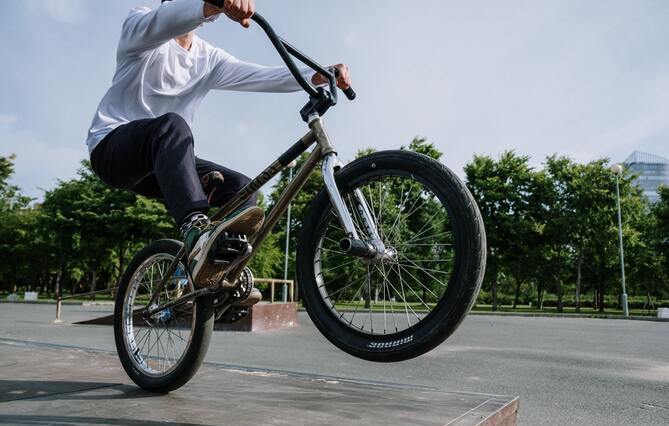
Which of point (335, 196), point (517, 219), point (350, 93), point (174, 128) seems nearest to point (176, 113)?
point (174, 128)

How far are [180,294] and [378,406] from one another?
1.36m

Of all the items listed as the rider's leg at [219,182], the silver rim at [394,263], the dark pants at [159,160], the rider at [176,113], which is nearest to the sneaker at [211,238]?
the rider at [176,113]

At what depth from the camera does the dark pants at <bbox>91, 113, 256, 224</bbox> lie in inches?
101

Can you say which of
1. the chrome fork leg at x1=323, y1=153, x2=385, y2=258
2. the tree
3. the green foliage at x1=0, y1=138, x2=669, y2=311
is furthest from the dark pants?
the tree

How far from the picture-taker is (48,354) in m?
4.22

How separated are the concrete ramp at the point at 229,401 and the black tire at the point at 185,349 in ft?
0.25

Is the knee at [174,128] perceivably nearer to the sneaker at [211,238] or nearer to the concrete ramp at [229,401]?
the sneaker at [211,238]

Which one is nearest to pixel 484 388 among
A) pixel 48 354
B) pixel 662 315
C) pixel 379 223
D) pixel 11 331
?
pixel 379 223

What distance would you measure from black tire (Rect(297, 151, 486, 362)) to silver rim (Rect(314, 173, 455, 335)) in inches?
1.4

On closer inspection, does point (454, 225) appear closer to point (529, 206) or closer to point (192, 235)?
point (192, 235)

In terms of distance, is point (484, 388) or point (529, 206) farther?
point (529, 206)

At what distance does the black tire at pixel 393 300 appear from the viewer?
2.05 metres

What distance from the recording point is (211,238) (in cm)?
235

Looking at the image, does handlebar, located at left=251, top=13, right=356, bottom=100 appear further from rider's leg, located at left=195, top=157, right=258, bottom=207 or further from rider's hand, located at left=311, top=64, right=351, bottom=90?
rider's leg, located at left=195, top=157, right=258, bottom=207
